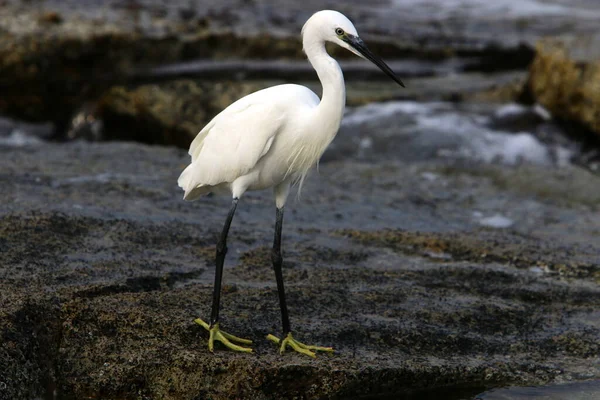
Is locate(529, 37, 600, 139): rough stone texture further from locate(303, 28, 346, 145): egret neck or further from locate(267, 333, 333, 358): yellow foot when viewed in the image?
locate(267, 333, 333, 358): yellow foot

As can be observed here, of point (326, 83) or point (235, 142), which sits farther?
point (235, 142)

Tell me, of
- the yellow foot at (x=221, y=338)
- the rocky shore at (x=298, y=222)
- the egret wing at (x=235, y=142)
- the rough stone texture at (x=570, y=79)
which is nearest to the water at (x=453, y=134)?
the rocky shore at (x=298, y=222)

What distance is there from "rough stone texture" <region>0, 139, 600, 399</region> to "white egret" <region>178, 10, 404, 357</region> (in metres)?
0.24

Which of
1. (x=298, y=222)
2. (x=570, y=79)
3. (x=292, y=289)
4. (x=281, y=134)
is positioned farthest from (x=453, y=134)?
(x=281, y=134)

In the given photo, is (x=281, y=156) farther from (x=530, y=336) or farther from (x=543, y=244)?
(x=543, y=244)

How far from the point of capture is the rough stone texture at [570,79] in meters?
9.57

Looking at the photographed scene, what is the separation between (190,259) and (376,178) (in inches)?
127

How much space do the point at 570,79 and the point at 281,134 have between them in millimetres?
6423

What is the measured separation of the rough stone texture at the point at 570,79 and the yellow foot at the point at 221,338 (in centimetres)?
658

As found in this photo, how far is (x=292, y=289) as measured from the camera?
16.1 feet

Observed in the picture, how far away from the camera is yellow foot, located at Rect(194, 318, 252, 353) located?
13.4ft

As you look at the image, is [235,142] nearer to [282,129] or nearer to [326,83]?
[282,129]

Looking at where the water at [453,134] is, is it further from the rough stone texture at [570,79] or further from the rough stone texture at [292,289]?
the rough stone texture at [292,289]

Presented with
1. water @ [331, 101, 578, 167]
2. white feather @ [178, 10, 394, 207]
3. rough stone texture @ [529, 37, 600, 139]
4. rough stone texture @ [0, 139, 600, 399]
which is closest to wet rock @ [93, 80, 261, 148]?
water @ [331, 101, 578, 167]
